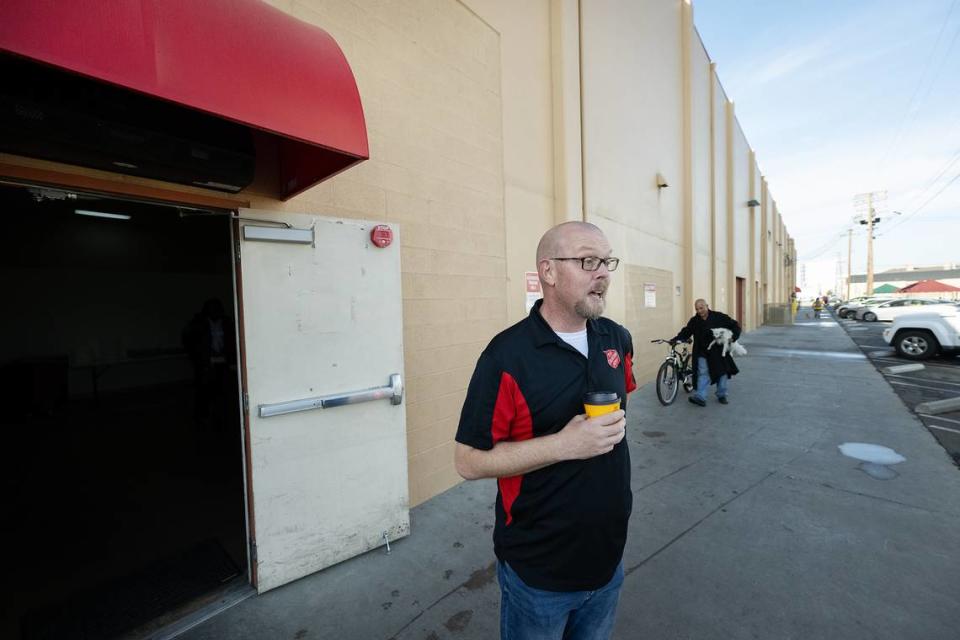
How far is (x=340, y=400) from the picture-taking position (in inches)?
112

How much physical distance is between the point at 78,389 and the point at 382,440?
10947 mm

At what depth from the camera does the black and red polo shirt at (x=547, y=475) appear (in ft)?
4.66

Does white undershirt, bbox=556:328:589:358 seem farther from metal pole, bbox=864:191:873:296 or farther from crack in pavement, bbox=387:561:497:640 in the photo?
metal pole, bbox=864:191:873:296

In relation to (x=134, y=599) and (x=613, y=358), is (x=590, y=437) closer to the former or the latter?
(x=613, y=358)

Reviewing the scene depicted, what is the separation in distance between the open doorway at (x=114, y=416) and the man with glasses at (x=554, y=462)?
216cm

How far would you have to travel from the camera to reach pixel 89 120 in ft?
5.95

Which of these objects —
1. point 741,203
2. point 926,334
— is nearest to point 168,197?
point 926,334

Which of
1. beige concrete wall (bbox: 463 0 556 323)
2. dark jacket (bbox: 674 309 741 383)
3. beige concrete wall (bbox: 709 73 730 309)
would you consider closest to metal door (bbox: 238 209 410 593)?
beige concrete wall (bbox: 463 0 556 323)

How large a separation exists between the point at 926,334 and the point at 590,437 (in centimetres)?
1541

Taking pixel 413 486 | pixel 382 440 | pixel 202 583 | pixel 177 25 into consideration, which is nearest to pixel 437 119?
pixel 177 25

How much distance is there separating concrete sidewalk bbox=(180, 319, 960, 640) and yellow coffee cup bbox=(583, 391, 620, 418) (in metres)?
1.78

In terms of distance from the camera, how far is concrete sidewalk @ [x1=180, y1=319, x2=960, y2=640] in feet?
7.75

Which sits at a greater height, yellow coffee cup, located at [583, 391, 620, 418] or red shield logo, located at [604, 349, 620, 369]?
red shield logo, located at [604, 349, 620, 369]

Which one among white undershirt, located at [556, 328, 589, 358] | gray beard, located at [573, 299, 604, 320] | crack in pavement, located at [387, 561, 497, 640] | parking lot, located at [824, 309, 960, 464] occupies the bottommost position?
crack in pavement, located at [387, 561, 497, 640]
